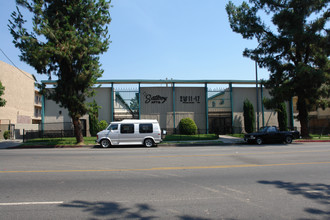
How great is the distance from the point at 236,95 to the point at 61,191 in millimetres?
27085

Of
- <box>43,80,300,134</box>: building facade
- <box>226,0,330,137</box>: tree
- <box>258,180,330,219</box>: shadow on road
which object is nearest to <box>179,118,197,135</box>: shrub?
<box>43,80,300,134</box>: building facade

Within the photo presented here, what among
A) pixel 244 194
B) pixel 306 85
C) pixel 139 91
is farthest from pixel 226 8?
pixel 244 194

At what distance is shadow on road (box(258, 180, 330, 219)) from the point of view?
13.7ft

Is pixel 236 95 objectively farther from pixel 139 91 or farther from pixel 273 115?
pixel 139 91

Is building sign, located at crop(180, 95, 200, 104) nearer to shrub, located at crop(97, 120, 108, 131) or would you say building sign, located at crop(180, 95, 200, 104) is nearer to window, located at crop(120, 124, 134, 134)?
shrub, located at crop(97, 120, 108, 131)

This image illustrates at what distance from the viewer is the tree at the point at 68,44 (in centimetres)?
1673

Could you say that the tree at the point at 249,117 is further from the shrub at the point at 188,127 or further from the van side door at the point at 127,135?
the van side door at the point at 127,135

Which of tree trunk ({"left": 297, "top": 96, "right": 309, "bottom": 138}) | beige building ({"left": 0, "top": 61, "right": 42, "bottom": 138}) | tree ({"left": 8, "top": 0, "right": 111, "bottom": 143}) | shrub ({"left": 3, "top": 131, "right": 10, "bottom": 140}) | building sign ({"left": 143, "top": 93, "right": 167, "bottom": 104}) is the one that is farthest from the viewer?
beige building ({"left": 0, "top": 61, "right": 42, "bottom": 138})

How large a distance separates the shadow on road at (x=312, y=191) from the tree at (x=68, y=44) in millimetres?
15599

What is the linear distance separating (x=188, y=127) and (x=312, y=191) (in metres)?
20.9

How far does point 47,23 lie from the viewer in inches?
666

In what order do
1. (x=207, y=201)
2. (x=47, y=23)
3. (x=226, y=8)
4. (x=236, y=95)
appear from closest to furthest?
(x=207, y=201), (x=47, y=23), (x=226, y=8), (x=236, y=95)

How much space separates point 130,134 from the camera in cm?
1708

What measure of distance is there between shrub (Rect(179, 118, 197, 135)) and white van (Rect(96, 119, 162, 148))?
942 cm
